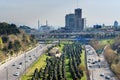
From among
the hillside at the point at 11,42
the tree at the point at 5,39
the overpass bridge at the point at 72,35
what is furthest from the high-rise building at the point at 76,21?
the tree at the point at 5,39

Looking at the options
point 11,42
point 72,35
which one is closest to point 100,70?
point 11,42

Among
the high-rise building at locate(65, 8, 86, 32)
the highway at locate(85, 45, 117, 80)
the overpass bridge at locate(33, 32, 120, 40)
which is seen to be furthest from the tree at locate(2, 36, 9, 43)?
the high-rise building at locate(65, 8, 86, 32)

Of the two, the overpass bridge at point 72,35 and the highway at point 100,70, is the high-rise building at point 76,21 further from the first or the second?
the highway at point 100,70

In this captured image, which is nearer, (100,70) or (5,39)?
(100,70)

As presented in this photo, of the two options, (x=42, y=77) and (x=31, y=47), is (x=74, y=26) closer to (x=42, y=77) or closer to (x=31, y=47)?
(x=31, y=47)

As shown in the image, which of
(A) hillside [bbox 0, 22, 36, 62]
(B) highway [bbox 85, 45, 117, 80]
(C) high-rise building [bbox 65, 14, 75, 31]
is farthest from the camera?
(C) high-rise building [bbox 65, 14, 75, 31]

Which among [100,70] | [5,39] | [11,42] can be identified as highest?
[5,39]

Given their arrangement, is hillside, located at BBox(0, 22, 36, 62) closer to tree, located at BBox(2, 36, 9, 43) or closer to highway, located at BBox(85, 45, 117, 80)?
tree, located at BBox(2, 36, 9, 43)

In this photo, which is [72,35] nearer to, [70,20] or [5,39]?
[5,39]

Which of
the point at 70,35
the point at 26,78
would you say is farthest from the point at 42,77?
the point at 70,35
